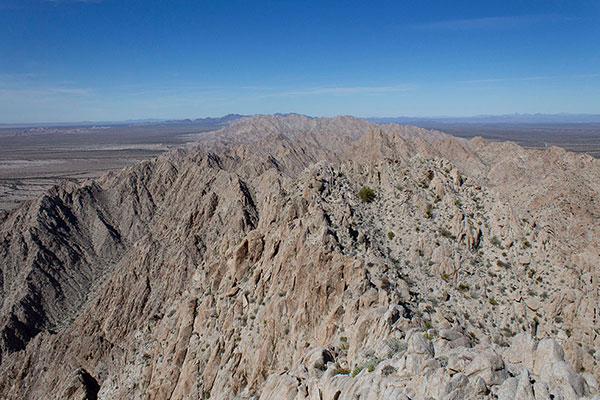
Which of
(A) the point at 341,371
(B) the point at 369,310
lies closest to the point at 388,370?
(A) the point at 341,371

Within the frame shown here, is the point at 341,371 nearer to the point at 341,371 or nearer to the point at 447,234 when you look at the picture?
the point at 341,371

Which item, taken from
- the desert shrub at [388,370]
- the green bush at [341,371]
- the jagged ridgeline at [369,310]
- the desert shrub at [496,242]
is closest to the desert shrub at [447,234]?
the jagged ridgeline at [369,310]

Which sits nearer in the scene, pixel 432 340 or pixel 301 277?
pixel 432 340

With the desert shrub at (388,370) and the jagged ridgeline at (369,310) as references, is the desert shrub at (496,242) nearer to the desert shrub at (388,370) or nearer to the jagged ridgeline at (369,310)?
the jagged ridgeline at (369,310)

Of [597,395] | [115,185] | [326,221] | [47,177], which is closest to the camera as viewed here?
[597,395]

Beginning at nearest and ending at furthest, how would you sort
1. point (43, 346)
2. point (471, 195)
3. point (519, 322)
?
point (519, 322)
point (471, 195)
point (43, 346)

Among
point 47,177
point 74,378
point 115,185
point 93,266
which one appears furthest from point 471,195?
point 47,177

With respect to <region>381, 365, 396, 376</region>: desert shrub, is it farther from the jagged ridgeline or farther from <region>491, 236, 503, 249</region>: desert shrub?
<region>491, 236, 503, 249</region>: desert shrub

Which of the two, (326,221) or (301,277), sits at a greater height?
(326,221)

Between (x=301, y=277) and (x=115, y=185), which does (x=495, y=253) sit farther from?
(x=115, y=185)

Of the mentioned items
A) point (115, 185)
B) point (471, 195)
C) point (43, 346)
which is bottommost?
point (43, 346)
